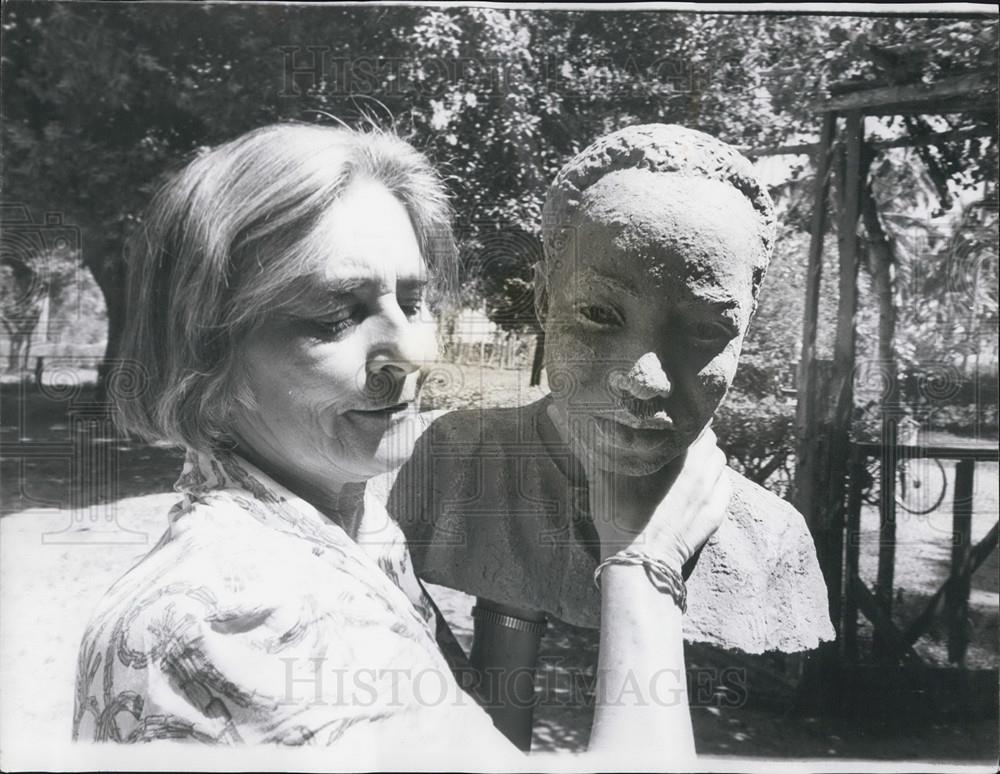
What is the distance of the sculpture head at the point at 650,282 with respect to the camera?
68.7 inches

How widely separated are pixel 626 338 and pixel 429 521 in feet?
2.18

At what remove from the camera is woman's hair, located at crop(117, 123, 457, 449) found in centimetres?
175

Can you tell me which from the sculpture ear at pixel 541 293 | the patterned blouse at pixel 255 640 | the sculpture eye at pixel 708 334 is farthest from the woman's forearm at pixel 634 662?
the sculpture ear at pixel 541 293

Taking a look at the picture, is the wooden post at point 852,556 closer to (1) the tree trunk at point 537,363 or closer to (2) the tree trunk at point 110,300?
(1) the tree trunk at point 537,363

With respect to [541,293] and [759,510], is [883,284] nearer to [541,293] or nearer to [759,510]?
[759,510]

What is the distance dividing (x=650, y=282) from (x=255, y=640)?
1.03 meters

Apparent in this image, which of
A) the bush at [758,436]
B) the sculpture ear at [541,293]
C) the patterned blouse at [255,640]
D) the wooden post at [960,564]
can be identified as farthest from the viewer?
the wooden post at [960,564]

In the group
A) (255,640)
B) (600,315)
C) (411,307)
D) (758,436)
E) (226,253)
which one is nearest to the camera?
(255,640)

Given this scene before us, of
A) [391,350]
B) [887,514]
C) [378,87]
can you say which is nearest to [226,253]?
[391,350]

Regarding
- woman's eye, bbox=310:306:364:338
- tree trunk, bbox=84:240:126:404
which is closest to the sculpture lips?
woman's eye, bbox=310:306:364:338

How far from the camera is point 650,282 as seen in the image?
1764 mm

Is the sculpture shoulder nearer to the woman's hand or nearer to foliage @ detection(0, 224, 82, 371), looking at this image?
Answer: the woman's hand

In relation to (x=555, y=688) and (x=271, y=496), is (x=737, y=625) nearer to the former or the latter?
(x=555, y=688)

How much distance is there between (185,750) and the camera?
1723 millimetres
